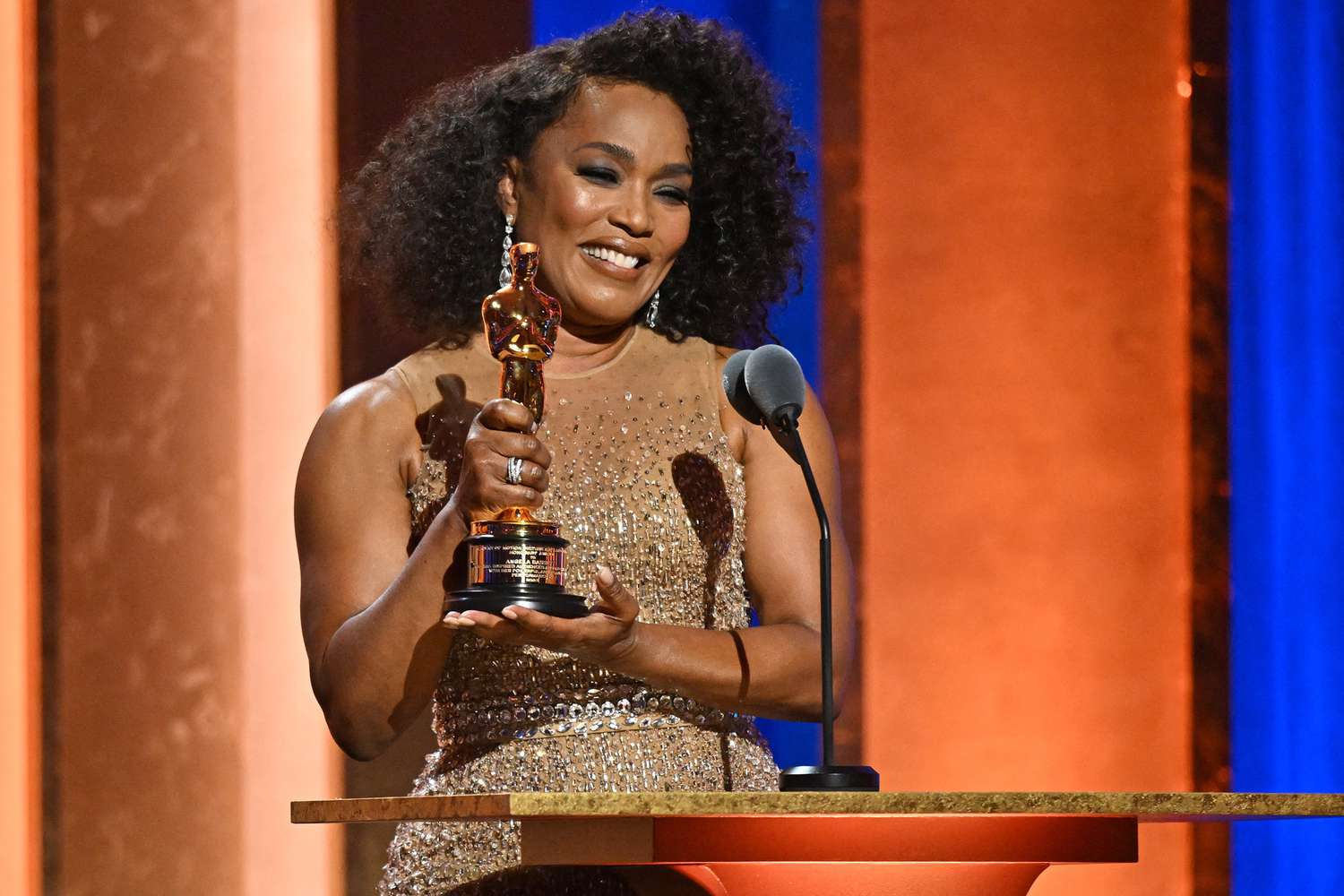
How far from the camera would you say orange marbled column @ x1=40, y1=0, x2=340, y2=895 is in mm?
3166

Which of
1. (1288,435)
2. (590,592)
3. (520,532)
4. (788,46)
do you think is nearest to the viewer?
(520,532)

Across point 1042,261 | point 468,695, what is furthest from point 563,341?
point 1042,261

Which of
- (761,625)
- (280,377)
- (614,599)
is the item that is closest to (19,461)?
(280,377)

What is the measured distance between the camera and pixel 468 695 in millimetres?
2152

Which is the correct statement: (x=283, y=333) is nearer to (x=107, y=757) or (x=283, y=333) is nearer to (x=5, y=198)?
(x=5, y=198)

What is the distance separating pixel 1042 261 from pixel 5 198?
69.3 inches

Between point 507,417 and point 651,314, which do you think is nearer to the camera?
point 507,417

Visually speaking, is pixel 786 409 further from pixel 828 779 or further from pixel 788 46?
pixel 788 46

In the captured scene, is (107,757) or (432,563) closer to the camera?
(432,563)

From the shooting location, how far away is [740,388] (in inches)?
70.6

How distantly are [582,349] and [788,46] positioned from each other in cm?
102

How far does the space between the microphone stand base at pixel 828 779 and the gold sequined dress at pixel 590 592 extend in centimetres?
Answer: 50

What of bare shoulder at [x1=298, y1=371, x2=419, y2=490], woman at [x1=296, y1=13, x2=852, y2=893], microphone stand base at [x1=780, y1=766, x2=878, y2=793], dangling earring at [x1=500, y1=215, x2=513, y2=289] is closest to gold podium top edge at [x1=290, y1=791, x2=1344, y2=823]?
microphone stand base at [x1=780, y1=766, x2=878, y2=793]

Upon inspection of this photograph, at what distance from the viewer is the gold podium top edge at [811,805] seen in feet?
4.17
